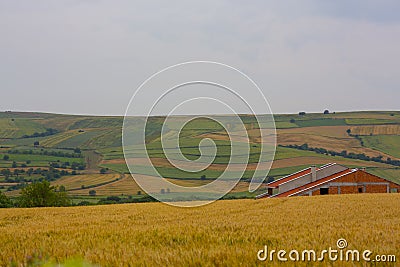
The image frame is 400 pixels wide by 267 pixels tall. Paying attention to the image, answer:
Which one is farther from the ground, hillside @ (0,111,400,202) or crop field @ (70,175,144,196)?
hillside @ (0,111,400,202)

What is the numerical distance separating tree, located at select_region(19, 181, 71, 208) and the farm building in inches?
1051

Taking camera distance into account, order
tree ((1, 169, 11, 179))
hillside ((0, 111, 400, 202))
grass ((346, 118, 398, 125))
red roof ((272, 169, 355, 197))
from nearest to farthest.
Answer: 1. red roof ((272, 169, 355, 197))
2. hillside ((0, 111, 400, 202))
3. tree ((1, 169, 11, 179))
4. grass ((346, 118, 398, 125))

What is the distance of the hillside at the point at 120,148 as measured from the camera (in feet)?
321

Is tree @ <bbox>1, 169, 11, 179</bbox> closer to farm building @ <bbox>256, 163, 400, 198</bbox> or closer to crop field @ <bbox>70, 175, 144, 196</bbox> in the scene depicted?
crop field @ <bbox>70, 175, 144, 196</bbox>

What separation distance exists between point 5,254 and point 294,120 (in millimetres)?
149618

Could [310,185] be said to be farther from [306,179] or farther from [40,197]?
[40,197]

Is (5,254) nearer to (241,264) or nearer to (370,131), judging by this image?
(241,264)

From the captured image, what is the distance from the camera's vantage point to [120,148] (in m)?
126

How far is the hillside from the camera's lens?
97.8m

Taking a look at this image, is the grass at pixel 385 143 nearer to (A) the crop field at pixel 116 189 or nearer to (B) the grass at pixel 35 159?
(A) the crop field at pixel 116 189

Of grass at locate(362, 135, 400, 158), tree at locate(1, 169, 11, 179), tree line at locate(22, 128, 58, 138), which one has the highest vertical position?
tree line at locate(22, 128, 58, 138)

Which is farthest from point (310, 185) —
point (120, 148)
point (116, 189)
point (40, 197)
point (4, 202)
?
point (120, 148)

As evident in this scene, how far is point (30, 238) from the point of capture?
34.6 feet

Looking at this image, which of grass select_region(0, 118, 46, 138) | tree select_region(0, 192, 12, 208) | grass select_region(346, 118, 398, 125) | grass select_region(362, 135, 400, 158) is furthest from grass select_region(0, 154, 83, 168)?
grass select_region(346, 118, 398, 125)
